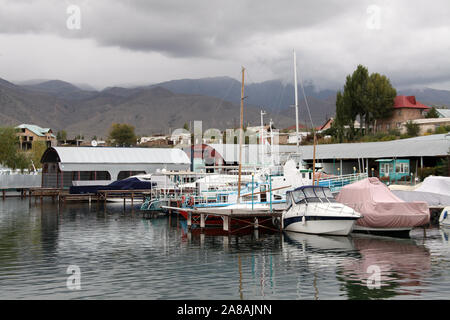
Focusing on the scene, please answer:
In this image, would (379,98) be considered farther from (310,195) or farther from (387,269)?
(387,269)

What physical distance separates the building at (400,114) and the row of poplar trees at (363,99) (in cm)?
273

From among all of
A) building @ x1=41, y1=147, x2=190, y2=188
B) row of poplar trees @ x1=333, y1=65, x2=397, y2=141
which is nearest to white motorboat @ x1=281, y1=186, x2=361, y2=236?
building @ x1=41, y1=147, x2=190, y2=188

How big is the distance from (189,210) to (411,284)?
21938 mm

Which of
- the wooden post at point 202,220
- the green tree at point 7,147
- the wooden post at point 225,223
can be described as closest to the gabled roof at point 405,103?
the green tree at point 7,147

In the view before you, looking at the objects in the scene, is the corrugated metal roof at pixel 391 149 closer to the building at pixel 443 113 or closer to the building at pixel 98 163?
Result: the building at pixel 98 163

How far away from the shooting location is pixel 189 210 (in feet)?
131

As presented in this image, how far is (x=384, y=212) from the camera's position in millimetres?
35219

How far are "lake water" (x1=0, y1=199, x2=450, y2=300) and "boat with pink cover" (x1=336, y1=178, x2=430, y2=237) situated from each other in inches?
41.9

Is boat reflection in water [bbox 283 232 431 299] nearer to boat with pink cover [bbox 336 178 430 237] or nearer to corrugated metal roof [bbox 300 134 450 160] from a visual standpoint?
boat with pink cover [bbox 336 178 430 237]

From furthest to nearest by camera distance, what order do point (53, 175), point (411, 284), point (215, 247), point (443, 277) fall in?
1. point (53, 175)
2. point (215, 247)
3. point (443, 277)
4. point (411, 284)

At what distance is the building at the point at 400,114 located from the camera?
423ft

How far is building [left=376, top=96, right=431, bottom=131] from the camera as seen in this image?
12888cm
